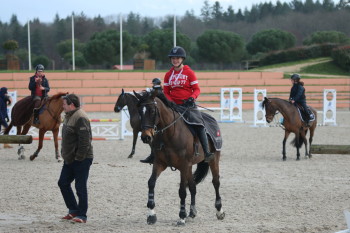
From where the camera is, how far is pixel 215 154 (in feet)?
30.9

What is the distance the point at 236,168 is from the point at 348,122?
56.1ft

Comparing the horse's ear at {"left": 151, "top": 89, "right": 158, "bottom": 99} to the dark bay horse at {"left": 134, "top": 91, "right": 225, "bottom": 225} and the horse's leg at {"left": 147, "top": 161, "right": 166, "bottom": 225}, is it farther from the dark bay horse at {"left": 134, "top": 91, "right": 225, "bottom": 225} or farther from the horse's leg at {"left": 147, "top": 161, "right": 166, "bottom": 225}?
the horse's leg at {"left": 147, "top": 161, "right": 166, "bottom": 225}

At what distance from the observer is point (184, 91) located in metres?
9.17

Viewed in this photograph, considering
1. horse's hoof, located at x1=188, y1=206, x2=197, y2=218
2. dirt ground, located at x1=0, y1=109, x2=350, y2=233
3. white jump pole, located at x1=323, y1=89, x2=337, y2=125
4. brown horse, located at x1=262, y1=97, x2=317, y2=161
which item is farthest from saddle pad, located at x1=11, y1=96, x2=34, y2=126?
white jump pole, located at x1=323, y1=89, x2=337, y2=125

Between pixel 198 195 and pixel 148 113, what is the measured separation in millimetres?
3138

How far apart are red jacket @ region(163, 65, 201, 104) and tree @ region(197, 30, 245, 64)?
158ft

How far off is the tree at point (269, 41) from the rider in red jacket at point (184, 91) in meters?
54.3

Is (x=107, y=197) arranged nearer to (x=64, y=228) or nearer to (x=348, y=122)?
(x=64, y=228)

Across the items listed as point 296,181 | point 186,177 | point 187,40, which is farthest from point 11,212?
point 187,40

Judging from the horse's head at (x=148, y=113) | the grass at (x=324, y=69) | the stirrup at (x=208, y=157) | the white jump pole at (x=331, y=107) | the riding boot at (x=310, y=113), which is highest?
the horse's head at (x=148, y=113)

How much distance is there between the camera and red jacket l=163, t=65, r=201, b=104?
9.12 meters

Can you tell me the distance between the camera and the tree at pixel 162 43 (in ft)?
176

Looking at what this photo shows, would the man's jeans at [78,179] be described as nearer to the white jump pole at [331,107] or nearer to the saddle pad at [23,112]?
the saddle pad at [23,112]

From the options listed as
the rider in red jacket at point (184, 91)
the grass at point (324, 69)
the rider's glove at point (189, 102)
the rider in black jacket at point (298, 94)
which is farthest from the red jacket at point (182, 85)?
the grass at point (324, 69)
